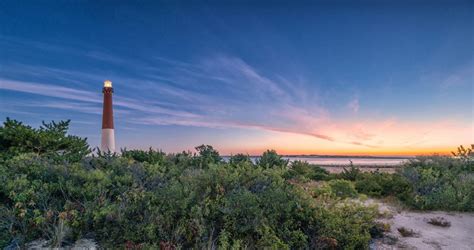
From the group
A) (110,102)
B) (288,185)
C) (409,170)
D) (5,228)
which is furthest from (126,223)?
(110,102)

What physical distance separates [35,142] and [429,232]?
30.6ft

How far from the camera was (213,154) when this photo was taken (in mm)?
9945

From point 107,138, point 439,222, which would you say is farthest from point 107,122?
point 439,222

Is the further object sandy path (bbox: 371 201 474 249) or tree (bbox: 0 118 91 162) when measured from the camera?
tree (bbox: 0 118 91 162)

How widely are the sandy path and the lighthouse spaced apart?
50.9ft

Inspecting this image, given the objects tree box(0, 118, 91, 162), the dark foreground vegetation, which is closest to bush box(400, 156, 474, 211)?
the dark foreground vegetation

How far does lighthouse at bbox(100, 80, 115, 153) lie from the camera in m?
18.9

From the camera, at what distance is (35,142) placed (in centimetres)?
849

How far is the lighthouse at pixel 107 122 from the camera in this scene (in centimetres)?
1892

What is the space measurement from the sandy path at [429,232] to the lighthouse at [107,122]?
15.5m

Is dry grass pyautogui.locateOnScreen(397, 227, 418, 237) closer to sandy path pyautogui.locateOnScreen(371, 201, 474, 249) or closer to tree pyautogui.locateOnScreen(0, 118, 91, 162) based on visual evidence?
sandy path pyautogui.locateOnScreen(371, 201, 474, 249)

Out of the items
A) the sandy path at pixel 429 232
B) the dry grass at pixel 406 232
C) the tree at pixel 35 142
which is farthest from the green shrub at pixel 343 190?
the tree at pixel 35 142

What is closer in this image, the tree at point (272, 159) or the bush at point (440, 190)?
the bush at point (440, 190)

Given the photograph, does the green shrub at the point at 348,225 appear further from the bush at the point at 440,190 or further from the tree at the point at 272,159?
the tree at the point at 272,159
